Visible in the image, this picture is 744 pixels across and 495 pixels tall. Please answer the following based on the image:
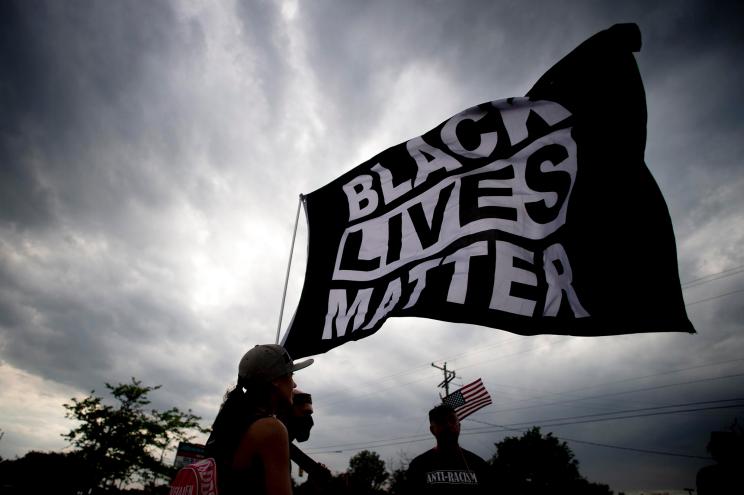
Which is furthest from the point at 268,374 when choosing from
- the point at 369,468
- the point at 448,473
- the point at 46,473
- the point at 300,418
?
the point at 369,468

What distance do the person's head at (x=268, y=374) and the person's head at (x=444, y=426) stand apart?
6.77 feet

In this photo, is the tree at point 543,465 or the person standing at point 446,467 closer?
the person standing at point 446,467

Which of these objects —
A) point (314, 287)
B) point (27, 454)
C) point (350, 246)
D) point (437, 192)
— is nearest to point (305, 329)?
point (314, 287)

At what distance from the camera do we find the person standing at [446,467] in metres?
3.17

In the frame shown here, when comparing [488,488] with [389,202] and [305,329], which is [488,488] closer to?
[305,329]

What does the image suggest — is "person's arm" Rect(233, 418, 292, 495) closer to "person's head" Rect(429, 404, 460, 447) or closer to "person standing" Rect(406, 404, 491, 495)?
"person standing" Rect(406, 404, 491, 495)

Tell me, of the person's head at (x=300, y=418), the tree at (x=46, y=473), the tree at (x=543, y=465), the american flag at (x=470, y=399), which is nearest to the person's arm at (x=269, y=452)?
the person's head at (x=300, y=418)

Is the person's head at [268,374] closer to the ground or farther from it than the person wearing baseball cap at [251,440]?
farther from it

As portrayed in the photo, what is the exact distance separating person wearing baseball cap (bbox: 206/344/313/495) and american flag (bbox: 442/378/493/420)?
13333mm

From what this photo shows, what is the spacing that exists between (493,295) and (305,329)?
6.90 feet

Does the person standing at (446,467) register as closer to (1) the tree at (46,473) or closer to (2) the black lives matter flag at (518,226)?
(2) the black lives matter flag at (518,226)

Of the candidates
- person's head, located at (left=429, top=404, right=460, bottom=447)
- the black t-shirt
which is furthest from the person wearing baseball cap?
person's head, located at (left=429, top=404, right=460, bottom=447)

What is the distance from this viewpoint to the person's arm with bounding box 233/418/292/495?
1.53 meters

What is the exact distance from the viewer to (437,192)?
4090 mm
